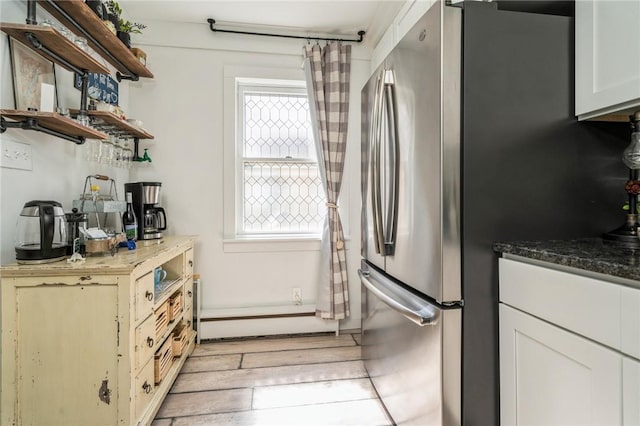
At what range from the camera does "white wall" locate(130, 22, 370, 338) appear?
238 centimetres

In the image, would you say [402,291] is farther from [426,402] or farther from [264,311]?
[264,311]

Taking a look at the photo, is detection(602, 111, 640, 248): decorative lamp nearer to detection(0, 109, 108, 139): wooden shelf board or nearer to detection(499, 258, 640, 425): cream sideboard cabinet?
detection(499, 258, 640, 425): cream sideboard cabinet

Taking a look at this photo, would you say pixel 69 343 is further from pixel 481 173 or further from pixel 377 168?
pixel 481 173

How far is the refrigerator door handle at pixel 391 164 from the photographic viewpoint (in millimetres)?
1359

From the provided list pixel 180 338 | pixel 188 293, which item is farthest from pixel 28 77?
pixel 180 338

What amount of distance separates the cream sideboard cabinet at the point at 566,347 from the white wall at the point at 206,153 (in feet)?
5.52

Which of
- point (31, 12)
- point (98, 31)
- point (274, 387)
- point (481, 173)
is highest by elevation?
point (98, 31)

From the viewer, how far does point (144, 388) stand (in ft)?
4.54

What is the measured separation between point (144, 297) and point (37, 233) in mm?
491

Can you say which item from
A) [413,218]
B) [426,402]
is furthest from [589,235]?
[426,402]

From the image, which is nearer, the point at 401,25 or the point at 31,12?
the point at 31,12

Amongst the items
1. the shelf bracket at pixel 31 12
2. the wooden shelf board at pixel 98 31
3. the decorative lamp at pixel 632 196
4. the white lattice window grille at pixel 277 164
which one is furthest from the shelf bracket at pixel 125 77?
the decorative lamp at pixel 632 196

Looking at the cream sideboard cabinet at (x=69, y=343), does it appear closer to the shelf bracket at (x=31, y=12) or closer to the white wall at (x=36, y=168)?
the white wall at (x=36, y=168)

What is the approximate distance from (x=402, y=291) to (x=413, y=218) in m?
0.34
